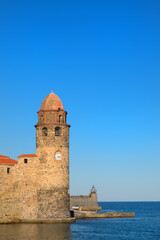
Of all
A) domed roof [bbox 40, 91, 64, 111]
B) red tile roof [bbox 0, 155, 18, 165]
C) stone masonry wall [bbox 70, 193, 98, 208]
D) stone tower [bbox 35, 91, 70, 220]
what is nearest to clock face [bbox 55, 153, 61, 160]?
stone tower [bbox 35, 91, 70, 220]

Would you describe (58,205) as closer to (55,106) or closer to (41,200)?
(41,200)

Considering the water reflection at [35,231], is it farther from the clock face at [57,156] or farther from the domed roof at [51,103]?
the domed roof at [51,103]

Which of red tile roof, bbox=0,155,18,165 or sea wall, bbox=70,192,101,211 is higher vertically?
red tile roof, bbox=0,155,18,165

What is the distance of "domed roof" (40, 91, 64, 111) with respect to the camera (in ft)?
176

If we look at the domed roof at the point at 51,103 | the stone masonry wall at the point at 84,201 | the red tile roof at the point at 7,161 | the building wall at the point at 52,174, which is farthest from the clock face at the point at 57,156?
the stone masonry wall at the point at 84,201

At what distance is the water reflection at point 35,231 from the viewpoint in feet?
127

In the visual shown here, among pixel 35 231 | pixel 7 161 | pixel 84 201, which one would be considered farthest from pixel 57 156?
pixel 84 201

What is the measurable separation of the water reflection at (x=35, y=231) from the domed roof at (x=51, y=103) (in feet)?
50.5

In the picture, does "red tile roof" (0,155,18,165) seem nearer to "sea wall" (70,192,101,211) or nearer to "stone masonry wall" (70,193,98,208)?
"sea wall" (70,192,101,211)

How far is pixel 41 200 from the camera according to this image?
50.8m

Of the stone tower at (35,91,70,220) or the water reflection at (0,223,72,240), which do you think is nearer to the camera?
the water reflection at (0,223,72,240)

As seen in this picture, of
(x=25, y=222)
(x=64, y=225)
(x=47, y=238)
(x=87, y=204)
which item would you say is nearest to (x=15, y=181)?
(x=25, y=222)

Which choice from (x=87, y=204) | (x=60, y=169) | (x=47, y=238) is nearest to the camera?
(x=47, y=238)

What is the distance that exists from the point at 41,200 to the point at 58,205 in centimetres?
230
